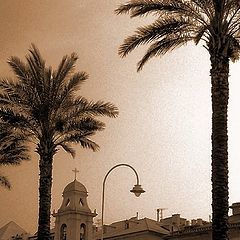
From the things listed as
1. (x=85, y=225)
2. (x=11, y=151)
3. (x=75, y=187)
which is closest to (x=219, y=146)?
(x=11, y=151)

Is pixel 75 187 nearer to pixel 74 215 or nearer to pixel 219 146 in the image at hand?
pixel 74 215

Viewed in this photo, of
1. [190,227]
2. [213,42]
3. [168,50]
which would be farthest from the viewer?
[190,227]

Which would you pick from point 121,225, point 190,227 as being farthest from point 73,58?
point 121,225

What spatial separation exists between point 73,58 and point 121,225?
38.5m

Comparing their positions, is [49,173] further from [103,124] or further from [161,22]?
[161,22]

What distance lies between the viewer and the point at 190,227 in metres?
57.5

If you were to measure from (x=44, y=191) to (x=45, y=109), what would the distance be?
4.00 metres

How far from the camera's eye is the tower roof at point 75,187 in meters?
61.0

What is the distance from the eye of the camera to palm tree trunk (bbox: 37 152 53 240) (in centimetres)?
3084

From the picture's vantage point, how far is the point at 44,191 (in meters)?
30.9

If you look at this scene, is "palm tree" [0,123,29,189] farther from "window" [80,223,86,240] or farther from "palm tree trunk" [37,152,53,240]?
"window" [80,223,86,240]

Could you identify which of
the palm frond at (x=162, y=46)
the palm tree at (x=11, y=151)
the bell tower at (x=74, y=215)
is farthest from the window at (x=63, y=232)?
the palm frond at (x=162, y=46)

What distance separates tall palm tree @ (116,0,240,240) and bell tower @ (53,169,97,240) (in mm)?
36215

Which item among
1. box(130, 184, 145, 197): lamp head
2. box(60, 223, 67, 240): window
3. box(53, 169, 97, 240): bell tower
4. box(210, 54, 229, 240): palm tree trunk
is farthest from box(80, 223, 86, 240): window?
box(210, 54, 229, 240): palm tree trunk
